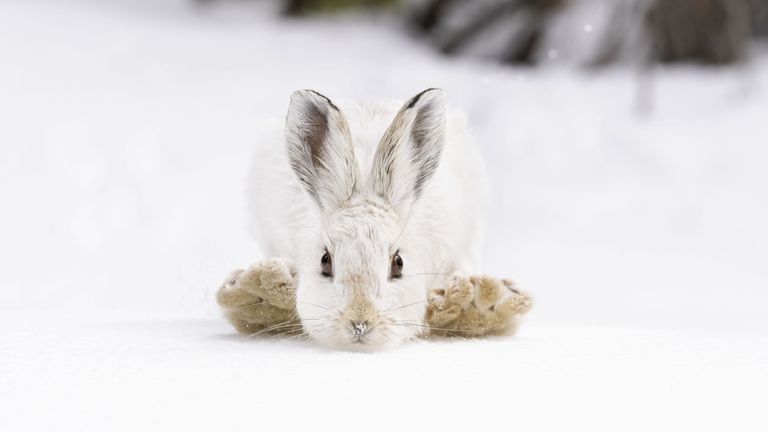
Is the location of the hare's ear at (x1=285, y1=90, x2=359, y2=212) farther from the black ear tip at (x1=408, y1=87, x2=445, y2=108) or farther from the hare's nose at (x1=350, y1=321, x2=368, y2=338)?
the hare's nose at (x1=350, y1=321, x2=368, y2=338)

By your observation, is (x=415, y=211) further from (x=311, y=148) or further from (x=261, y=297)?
(x=261, y=297)

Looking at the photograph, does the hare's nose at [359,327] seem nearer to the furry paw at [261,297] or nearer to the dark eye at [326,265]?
the dark eye at [326,265]

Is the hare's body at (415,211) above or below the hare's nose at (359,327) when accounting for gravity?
above

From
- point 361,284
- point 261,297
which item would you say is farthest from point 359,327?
point 261,297

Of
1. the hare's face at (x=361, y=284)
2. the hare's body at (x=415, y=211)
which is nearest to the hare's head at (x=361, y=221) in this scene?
the hare's face at (x=361, y=284)

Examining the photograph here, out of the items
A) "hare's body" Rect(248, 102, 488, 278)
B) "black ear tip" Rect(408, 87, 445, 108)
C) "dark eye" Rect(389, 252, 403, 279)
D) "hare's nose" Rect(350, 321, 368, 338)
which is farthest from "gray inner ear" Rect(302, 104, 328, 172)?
"hare's nose" Rect(350, 321, 368, 338)

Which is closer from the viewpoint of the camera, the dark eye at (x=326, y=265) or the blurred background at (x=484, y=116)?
the dark eye at (x=326, y=265)

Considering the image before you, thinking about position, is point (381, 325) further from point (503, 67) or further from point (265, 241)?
point (503, 67)
